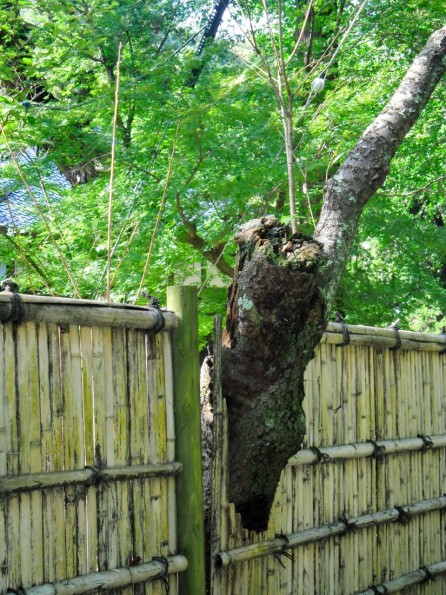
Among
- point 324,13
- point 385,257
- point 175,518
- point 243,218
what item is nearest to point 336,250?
point 175,518

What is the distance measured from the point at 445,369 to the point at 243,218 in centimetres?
268

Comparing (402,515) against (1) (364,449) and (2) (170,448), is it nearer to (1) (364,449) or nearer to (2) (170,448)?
(1) (364,449)

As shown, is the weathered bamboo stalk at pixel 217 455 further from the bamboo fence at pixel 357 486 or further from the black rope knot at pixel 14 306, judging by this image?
the black rope knot at pixel 14 306

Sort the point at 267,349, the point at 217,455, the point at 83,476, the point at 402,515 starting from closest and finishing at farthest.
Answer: the point at 83,476 < the point at 267,349 < the point at 217,455 < the point at 402,515

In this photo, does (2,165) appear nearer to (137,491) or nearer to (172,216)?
(172,216)

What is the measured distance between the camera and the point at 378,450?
4.89 metres

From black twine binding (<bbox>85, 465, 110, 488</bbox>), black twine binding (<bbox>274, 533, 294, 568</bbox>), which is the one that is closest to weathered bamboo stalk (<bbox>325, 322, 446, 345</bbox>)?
black twine binding (<bbox>274, 533, 294, 568</bbox>)

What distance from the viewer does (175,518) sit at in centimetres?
356

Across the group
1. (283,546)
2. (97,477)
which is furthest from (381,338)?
(97,477)

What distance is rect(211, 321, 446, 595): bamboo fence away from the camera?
13.2 feet

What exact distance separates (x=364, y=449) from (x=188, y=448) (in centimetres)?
152

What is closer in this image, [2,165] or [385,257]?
[2,165]

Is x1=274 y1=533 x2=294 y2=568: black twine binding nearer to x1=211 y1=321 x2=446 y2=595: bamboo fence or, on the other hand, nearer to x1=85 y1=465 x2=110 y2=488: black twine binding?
x1=211 y1=321 x2=446 y2=595: bamboo fence

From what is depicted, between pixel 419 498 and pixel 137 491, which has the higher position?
pixel 137 491
